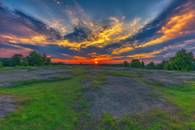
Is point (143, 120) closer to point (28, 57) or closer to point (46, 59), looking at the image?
point (28, 57)

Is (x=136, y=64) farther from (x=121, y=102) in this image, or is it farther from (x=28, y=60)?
(x=121, y=102)

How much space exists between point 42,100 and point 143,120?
41.1ft

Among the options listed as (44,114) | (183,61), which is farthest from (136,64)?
(44,114)

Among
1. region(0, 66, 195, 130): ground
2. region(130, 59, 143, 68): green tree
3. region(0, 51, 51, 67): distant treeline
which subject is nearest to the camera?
region(0, 66, 195, 130): ground

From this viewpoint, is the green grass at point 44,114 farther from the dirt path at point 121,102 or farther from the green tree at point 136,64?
the green tree at point 136,64

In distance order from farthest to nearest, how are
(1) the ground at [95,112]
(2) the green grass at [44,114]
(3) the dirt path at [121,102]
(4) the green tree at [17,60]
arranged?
(4) the green tree at [17,60]
(3) the dirt path at [121,102]
(1) the ground at [95,112]
(2) the green grass at [44,114]

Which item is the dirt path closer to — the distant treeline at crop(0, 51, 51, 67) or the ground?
the ground

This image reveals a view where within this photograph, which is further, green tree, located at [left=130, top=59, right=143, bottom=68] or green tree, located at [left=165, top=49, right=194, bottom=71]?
green tree, located at [left=130, top=59, right=143, bottom=68]

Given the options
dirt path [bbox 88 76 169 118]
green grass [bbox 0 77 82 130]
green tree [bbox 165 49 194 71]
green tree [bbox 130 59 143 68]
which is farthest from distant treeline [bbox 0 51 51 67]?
green grass [bbox 0 77 82 130]

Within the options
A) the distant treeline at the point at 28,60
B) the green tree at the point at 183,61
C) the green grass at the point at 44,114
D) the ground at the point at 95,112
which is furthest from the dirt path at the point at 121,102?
the distant treeline at the point at 28,60

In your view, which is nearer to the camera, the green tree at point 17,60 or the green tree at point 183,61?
the green tree at point 183,61

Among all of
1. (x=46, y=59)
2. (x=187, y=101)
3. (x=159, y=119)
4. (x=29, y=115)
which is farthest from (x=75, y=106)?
(x=46, y=59)

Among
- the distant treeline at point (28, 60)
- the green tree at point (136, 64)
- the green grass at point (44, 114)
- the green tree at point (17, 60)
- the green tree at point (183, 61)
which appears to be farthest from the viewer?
the green tree at point (136, 64)

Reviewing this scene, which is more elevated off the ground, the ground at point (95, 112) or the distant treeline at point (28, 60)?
the distant treeline at point (28, 60)
